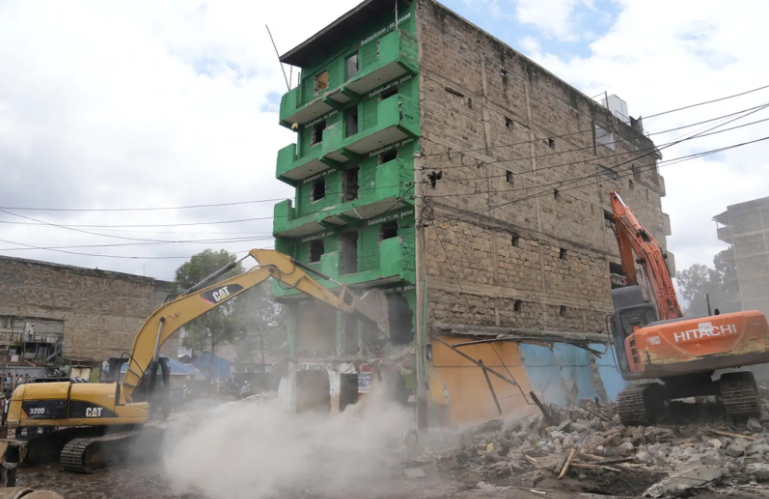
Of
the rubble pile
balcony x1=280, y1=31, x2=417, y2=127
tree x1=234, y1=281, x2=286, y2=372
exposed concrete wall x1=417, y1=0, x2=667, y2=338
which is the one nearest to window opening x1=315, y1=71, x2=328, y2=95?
balcony x1=280, y1=31, x2=417, y2=127

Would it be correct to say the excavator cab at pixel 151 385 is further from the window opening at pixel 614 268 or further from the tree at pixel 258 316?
the tree at pixel 258 316

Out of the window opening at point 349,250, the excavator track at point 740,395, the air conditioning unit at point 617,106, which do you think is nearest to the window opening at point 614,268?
the air conditioning unit at point 617,106

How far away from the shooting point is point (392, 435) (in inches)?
600

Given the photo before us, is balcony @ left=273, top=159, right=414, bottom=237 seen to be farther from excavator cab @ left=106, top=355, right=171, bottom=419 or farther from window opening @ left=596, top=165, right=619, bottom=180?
window opening @ left=596, top=165, right=619, bottom=180

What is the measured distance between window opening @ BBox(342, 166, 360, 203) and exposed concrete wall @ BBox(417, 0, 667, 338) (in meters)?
4.32

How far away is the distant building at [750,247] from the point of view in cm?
4997

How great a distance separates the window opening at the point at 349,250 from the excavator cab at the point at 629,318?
1113 centimetres

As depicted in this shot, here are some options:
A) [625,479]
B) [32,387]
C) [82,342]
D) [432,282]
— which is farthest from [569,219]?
[82,342]

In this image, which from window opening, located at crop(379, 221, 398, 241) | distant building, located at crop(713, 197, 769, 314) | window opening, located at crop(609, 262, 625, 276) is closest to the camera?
window opening, located at crop(379, 221, 398, 241)

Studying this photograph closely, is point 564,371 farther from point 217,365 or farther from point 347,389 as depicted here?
point 217,365

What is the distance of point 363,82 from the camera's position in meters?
20.7

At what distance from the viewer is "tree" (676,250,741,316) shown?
53.8 meters

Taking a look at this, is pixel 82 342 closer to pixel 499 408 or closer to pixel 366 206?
pixel 366 206

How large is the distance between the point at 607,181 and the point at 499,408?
1502cm
